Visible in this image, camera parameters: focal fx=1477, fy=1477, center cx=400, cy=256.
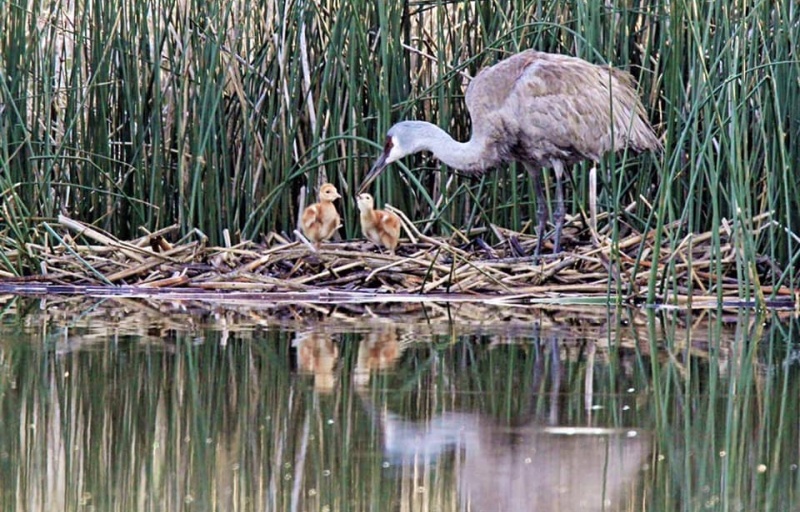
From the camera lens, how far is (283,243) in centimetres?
761

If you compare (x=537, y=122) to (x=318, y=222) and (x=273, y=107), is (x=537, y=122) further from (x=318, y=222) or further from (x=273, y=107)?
(x=273, y=107)

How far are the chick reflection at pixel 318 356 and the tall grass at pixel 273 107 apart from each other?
258cm

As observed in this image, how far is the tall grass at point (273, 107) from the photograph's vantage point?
7.60m

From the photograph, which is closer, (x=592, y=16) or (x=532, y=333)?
(x=532, y=333)

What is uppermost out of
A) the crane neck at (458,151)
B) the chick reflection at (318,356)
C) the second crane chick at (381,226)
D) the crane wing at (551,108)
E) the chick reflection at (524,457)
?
the crane wing at (551,108)

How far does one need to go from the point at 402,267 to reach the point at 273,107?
153 centimetres

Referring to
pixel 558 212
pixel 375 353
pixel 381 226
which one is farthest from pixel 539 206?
pixel 375 353

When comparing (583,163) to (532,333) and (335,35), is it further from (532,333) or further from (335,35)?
(532,333)

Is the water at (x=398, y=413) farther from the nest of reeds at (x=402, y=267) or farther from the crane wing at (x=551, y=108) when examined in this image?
the crane wing at (x=551, y=108)

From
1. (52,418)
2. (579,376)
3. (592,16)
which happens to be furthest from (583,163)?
(52,418)

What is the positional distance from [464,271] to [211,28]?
203cm

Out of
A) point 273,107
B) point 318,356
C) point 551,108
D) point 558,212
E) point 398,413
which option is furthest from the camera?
point 273,107

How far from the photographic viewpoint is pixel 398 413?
3.59 metres

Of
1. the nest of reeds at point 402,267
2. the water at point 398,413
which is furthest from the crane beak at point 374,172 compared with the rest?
the water at point 398,413
